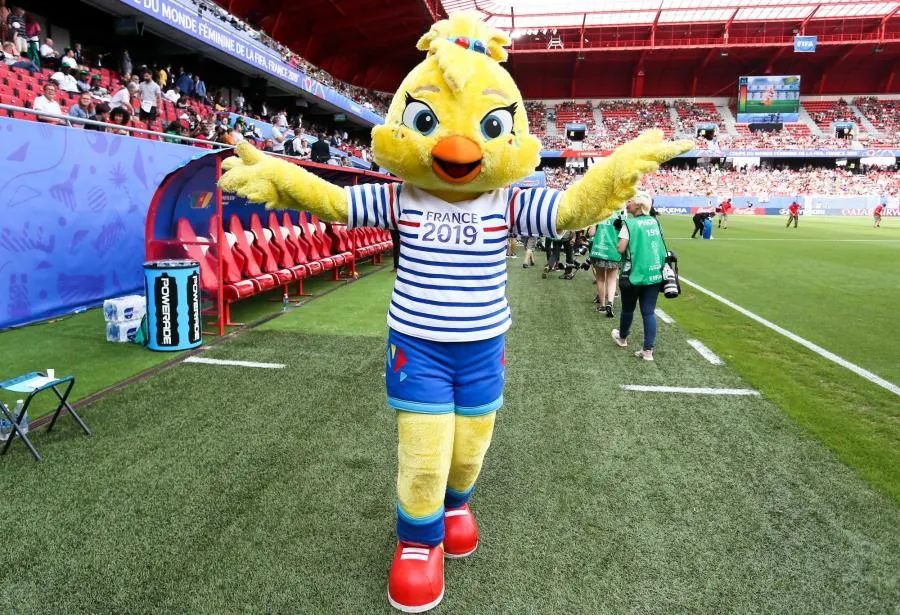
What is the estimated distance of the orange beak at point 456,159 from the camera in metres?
2.46

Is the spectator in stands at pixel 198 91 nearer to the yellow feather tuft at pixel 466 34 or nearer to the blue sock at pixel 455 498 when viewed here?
the yellow feather tuft at pixel 466 34

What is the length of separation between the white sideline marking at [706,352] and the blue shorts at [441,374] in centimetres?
480

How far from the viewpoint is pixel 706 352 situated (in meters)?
7.17

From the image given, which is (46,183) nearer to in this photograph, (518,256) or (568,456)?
(568,456)

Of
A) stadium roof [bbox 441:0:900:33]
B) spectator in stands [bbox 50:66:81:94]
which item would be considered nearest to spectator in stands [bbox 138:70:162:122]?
spectator in stands [bbox 50:66:81:94]

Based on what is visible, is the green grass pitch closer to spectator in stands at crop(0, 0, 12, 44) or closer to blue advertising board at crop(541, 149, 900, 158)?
spectator in stands at crop(0, 0, 12, 44)

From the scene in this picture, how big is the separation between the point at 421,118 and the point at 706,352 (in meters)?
5.73

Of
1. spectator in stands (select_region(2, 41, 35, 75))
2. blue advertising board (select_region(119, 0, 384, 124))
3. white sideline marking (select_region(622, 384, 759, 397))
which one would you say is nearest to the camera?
white sideline marking (select_region(622, 384, 759, 397))

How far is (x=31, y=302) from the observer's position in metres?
7.95

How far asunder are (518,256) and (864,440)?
14.4 metres

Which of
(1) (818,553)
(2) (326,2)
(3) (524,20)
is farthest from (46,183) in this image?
(3) (524,20)

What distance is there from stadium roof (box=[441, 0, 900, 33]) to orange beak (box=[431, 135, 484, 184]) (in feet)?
161

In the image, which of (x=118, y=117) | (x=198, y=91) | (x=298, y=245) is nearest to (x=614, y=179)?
(x=298, y=245)

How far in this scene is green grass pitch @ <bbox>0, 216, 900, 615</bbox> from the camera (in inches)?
111
